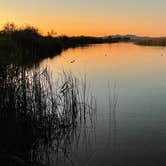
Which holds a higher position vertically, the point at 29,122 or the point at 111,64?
the point at 29,122

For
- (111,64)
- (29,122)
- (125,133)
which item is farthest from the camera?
(111,64)

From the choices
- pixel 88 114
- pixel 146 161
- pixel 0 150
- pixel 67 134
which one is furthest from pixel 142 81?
pixel 0 150

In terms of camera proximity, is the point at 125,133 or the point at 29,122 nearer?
the point at 29,122

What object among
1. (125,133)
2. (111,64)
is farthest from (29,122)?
(111,64)

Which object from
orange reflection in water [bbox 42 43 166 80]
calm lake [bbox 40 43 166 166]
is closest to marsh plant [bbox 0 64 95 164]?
calm lake [bbox 40 43 166 166]

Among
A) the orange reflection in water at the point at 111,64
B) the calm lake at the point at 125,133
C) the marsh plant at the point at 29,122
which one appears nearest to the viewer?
the marsh plant at the point at 29,122

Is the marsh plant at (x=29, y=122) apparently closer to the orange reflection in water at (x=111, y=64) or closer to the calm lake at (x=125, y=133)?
the calm lake at (x=125, y=133)

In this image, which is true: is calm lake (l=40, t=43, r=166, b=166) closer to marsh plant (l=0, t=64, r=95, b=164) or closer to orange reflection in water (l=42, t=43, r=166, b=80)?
marsh plant (l=0, t=64, r=95, b=164)

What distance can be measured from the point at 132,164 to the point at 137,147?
3.29 feet

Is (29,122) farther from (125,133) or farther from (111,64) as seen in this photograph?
(111,64)

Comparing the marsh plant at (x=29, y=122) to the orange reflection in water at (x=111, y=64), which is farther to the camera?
the orange reflection in water at (x=111, y=64)

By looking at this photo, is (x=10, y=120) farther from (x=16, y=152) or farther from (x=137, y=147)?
(x=137, y=147)

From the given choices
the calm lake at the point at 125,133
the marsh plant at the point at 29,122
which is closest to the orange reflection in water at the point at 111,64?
the calm lake at the point at 125,133

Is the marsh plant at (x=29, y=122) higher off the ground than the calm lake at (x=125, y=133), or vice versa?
the marsh plant at (x=29, y=122)
